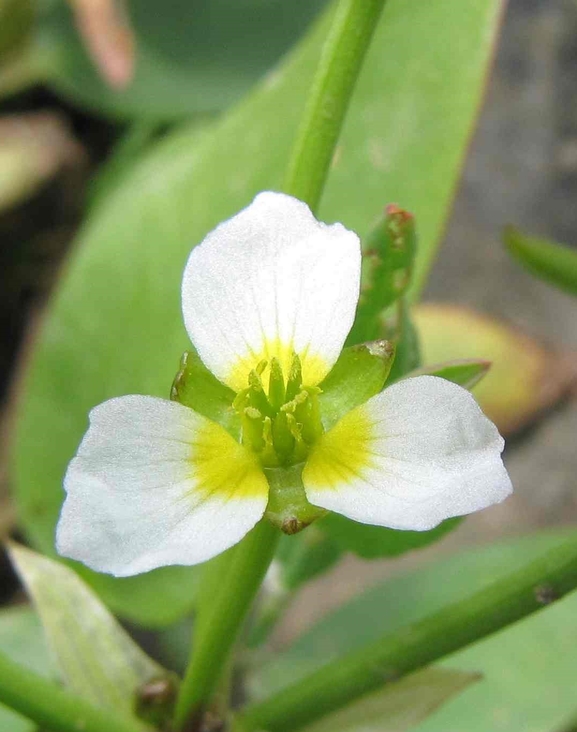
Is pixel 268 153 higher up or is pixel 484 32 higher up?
pixel 484 32

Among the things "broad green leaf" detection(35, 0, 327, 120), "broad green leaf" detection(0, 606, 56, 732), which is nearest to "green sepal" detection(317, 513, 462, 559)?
"broad green leaf" detection(0, 606, 56, 732)

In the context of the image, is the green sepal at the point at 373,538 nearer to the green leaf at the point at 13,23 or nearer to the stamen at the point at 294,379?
the stamen at the point at 294,379

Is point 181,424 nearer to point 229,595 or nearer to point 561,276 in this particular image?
point 229,595

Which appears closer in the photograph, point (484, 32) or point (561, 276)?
point (561, 276)

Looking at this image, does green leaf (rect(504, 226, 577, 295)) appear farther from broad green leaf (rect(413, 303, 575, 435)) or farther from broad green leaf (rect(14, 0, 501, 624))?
broad green leaf (rect(413, 303, 575, 435))

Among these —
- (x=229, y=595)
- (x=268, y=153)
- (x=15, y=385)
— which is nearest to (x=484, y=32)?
(x=268, y=153)

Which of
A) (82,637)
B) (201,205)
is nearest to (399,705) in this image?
(82,637)

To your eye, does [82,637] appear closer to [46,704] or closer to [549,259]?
[46,704]
